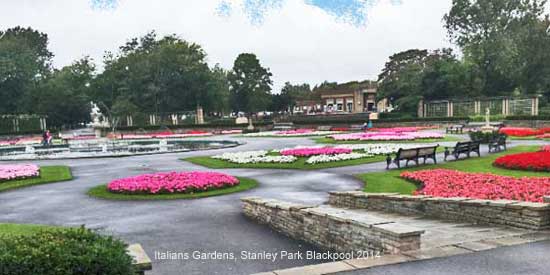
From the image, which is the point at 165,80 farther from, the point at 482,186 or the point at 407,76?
the point at 482,186

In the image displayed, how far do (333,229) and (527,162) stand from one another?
11070 millimetres

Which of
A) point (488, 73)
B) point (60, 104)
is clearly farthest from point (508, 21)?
point (60, 104)

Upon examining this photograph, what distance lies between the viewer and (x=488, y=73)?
65938 millimetres

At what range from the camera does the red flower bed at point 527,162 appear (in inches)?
586

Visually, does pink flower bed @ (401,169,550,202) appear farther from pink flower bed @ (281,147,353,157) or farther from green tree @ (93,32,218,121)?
green tree @ (93,32,218,121)

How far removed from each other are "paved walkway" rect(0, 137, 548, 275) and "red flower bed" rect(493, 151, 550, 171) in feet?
14.8

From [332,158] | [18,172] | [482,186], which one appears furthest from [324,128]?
[482,186]

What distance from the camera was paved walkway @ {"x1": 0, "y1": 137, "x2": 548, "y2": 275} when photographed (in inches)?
307

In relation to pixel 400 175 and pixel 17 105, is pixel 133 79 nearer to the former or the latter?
pixel 17 105

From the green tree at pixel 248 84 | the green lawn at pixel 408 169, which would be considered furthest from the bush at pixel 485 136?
the green tree at pixel 248 84

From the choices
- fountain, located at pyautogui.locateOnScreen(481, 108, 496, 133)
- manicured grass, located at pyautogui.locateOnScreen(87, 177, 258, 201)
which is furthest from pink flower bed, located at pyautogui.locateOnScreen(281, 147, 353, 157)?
fountain, located at pyautogui.locateOnScreen(481, 108, 496, 133)

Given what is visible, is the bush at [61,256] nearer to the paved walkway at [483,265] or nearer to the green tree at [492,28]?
the paved walkway at [483,265]

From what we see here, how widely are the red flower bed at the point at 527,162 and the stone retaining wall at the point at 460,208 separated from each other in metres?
7.92

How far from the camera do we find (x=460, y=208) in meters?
8.35
